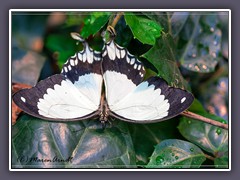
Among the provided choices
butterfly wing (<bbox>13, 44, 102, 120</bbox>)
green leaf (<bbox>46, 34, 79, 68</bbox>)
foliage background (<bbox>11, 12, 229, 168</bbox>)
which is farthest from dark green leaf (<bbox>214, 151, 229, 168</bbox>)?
green leaf (<bbox>46, 34, 79, 68</bbox>)

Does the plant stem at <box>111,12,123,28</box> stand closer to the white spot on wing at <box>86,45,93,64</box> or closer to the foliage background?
the foliage background

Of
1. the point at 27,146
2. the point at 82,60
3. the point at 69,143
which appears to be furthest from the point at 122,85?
the point at 27,146

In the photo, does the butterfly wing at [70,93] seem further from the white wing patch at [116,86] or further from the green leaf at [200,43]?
the green leaf at [200,43]

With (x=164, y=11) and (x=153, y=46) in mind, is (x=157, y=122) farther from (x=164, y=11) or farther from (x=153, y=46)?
(x=164, y=11)

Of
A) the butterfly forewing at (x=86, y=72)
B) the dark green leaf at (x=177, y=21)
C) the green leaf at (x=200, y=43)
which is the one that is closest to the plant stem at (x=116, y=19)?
the butterfly forewing at (x=86, y=72)

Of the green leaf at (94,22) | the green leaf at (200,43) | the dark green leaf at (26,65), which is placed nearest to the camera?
the green leaf at (94,22)

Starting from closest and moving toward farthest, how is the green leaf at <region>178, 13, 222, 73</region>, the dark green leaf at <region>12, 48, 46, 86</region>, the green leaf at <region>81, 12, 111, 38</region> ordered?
the green leaf at <region>81, 12, 111, 38</region> → the dark green leaf at <region>12, 48, 46, 86</region> → the green leaf at <region>178, 13, 222, 73</region>
